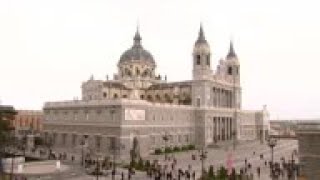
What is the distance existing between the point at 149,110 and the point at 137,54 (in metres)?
24.4

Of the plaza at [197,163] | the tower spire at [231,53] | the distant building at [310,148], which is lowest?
the plaza at [197,163]

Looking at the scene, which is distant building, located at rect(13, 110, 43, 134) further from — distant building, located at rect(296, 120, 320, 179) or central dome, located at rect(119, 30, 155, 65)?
distant building, located at rect(296, 120, 320, 179)

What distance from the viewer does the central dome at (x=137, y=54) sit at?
85.2m

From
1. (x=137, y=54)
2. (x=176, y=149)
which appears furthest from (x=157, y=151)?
(x=137, y=54)

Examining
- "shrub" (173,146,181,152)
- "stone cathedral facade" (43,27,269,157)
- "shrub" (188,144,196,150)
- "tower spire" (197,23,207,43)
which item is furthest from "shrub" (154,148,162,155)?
"tower spire" (197,23,207,43)

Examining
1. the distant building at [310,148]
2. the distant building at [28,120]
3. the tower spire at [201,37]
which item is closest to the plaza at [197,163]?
the distant building at [310,148]

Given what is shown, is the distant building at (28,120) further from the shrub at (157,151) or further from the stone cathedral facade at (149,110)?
the shrub at (157,151)

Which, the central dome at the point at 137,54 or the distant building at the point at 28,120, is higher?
the central dome at the point at 137,54

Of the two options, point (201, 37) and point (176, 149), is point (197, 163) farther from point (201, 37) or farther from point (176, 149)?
point (201, 37)

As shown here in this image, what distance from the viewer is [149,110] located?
63.8m

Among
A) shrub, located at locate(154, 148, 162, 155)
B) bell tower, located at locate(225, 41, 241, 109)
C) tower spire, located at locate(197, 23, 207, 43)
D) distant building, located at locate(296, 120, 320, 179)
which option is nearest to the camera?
distant building, located at locate(296, 120, 320, 179)

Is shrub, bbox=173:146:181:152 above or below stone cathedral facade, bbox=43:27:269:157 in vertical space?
below

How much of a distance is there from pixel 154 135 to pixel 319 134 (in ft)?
101

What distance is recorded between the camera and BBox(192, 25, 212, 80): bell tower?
76188mm
